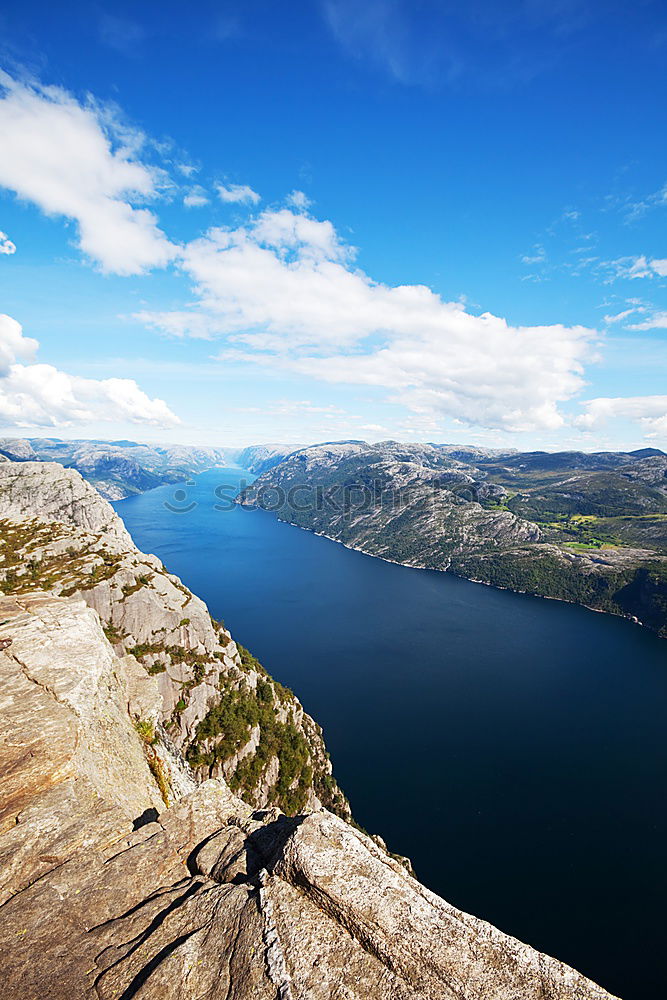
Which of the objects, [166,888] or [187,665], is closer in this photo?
[166,888]

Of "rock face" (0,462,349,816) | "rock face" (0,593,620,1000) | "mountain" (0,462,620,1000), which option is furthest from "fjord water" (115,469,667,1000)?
"rock face" (0,593,620,1000)

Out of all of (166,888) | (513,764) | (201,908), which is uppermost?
(201,908)

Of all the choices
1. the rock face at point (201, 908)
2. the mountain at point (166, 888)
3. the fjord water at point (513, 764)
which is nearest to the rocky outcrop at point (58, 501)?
the fjord water at point (513, 764)

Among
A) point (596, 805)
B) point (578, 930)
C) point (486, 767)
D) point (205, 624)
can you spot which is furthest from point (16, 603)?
point (596, 805)

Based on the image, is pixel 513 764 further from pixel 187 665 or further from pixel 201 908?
pixel 201 908

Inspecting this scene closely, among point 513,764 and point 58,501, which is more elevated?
point 58,501

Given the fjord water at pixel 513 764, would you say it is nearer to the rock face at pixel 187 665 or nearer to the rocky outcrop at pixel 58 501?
the rock face at pixel 187 665

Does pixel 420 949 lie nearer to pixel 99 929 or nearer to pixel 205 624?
pixel 99 929

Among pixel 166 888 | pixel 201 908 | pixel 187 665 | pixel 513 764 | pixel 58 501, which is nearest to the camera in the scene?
Answer: pixel 201 908

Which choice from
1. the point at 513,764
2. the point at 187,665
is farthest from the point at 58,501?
the point at 513,764
